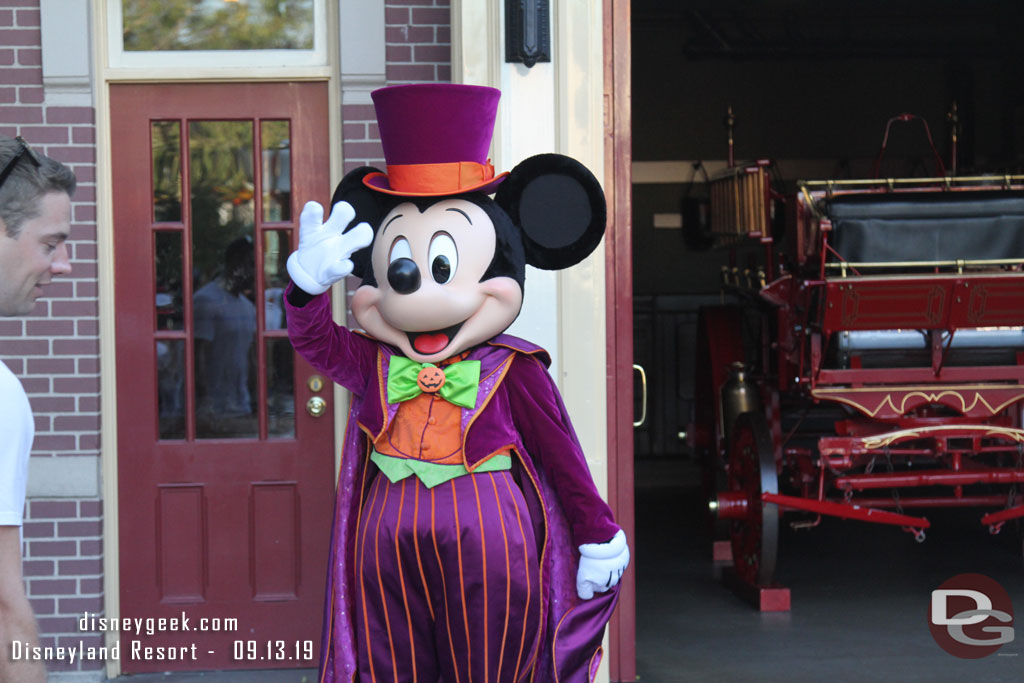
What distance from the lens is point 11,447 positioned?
1854mm

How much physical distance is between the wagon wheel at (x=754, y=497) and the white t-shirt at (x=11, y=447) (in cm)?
391

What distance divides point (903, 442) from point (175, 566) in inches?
129

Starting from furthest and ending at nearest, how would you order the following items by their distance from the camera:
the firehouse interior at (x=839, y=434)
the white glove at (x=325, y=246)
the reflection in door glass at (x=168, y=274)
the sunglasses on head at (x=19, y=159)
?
the firehouse interior at (x=839, y=434) < the reflection in door glass at (x=168, y=274) < the white glove at (x=325, y=246) < the sunglasses on head at (x=19, y=159)

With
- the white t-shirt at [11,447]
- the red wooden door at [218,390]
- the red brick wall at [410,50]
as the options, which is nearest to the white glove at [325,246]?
the white t-shirt at [11,447]

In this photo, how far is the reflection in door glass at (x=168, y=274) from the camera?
14.0 feet

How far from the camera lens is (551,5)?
12.7 feet

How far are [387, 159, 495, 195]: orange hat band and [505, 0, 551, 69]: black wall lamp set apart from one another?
3.41 feet

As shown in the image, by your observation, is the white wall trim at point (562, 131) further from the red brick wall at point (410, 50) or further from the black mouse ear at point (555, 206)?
the black mouse ear at point (555, 206)

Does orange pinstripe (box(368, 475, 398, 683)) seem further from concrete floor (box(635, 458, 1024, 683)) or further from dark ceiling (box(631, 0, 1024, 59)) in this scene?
dark ceiling (box(631, 0, 1024, 59))

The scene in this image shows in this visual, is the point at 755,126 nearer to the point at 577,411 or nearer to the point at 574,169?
the point at 577,411

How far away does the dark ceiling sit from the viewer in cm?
976

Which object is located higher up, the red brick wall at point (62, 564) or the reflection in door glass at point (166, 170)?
the reflection in door glass at point (166, 170)

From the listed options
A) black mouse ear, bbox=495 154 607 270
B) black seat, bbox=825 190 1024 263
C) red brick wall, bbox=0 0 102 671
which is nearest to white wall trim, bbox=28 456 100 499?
red brick wall, bbox=0 0 102 671

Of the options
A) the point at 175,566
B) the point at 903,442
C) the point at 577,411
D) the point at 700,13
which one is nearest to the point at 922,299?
the point at 903,442
